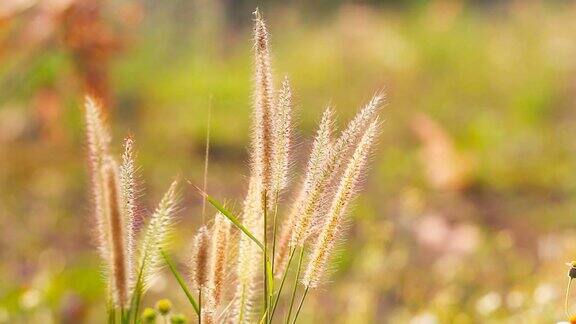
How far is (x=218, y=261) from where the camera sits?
4.51 ft

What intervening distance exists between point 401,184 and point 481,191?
396 millimetres

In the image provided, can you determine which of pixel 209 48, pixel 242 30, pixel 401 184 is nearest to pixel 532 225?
pixel 401 184

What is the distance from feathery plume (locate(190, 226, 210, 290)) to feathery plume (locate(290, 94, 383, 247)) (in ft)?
0.36

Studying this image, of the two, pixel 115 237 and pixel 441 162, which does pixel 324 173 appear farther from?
pixel 441 162

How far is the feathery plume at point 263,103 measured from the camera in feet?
4.30

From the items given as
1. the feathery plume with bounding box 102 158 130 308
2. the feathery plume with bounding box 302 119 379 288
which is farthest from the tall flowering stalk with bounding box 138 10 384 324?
the feathery plume with bounding box 102 158 130 308

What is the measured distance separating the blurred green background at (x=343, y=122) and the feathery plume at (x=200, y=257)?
0.81 feet

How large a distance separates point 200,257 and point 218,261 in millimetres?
57

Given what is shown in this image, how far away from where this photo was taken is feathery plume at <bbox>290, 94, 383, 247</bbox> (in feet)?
4.30

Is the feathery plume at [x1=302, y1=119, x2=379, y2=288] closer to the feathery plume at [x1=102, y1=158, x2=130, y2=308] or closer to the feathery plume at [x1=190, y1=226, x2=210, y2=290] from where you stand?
the feathery plume at [x1=190, y1=226, x2=210, y2=290]

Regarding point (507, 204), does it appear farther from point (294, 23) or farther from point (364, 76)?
point (294, 23)

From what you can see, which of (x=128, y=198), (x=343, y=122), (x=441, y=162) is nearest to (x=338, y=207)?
(x=128, y=198)

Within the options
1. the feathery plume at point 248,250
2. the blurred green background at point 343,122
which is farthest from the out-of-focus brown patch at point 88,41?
the feathery plume at point 248,250

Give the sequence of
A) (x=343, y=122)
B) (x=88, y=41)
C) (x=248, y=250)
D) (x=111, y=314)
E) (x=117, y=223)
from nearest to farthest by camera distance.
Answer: (x=117, y=223) → (x=111, y=314) → (x=248, y=250) → (x=88, y=41) → (x=343, y=122)
